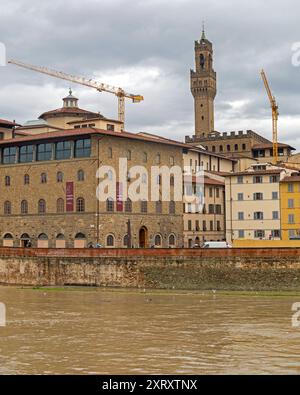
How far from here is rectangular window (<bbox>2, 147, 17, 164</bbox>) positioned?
5969 cm

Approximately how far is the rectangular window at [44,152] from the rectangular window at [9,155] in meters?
2.90

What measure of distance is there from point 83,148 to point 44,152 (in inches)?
176

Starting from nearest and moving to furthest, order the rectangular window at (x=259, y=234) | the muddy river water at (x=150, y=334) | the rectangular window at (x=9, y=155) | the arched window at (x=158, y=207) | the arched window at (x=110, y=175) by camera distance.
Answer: the muddy river water at (x=150, y=334) < the arched window at (x=110, y=175) < the arched window at (x=158, y=207) < the rectangular window at (x=9, y=155) < the rectangular window at (x=259, y=234)

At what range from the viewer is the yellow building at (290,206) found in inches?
2372

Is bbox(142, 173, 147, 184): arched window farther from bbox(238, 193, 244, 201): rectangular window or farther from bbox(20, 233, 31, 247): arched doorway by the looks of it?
bbox(20, 233, 31, 247): arched doorway

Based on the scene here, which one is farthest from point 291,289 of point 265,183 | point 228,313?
point 265,183

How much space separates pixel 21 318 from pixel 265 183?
3545cm

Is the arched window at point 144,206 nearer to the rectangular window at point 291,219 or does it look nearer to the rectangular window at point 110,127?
the rectangular window at point 110,127

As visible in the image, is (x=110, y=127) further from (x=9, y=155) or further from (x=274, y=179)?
(x=274, y=179)

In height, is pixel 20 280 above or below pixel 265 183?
below

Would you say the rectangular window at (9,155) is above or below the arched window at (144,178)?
A: above

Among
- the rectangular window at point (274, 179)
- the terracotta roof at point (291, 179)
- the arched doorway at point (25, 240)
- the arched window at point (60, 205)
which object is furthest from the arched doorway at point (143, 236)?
the terracotta roof at point (291, 179)
